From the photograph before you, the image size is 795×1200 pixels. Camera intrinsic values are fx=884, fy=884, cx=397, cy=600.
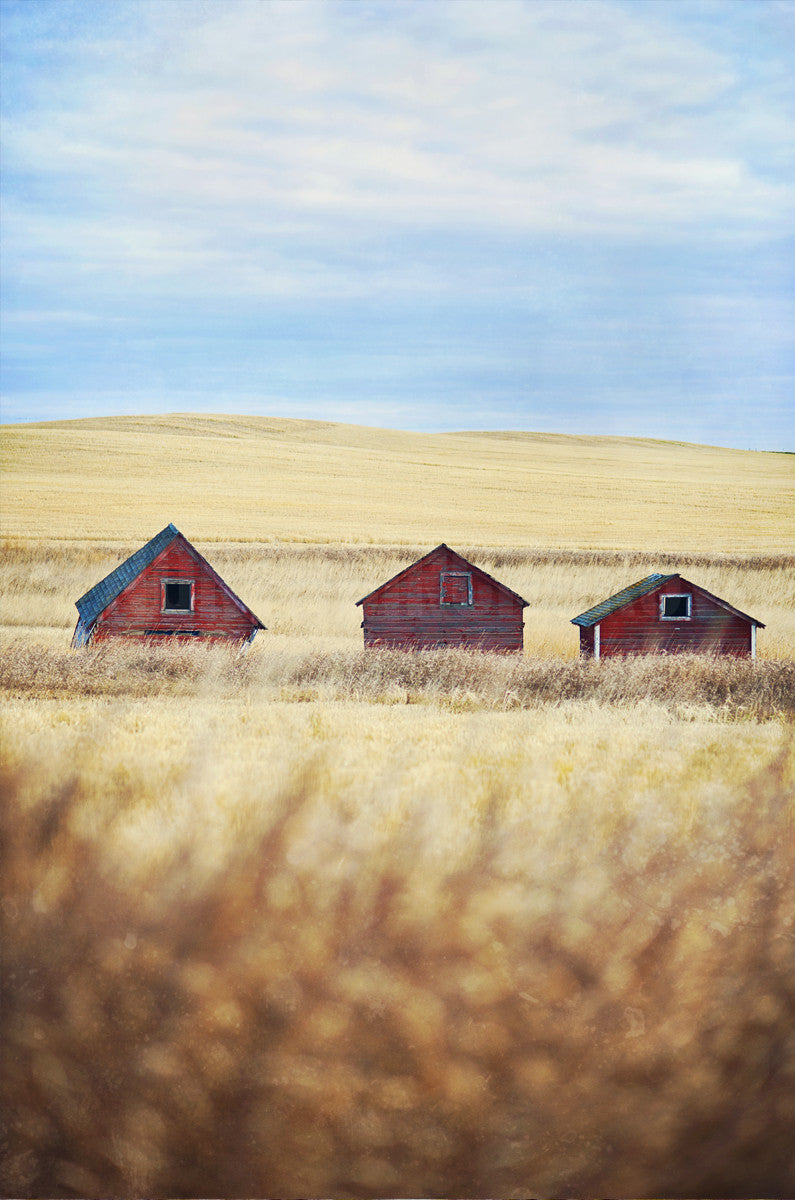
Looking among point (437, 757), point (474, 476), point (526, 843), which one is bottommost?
point (526, 843)

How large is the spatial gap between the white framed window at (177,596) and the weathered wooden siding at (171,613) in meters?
0.03

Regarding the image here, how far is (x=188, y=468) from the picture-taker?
53.0 feet

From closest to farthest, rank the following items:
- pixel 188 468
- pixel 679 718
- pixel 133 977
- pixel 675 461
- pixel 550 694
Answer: pixel 133 977 < pixel 679 718 < pixel 550 694 < pixel 675 461 < pixel 188 468

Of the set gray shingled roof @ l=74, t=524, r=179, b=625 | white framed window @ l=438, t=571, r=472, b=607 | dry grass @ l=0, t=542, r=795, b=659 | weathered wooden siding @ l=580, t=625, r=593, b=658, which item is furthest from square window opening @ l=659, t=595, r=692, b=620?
gray shingled roof @ l=74, t=524, r=179, b=625

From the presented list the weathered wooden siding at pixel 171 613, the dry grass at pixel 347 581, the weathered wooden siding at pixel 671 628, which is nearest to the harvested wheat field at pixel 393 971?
the dry grass at pixel 347 581

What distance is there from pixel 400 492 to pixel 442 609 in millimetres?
8326

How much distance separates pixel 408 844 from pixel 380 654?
3.47m

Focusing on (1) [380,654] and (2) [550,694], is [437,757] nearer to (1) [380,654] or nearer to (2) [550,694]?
(2) [550,694]

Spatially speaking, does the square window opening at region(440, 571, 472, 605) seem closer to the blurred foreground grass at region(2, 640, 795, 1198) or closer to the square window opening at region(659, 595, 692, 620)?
the square window opening at region(659, 595, 692, 620)

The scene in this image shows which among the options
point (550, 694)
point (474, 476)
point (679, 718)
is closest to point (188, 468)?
point (474, 476)

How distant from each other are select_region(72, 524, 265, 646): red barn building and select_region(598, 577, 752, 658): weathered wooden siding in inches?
90.9

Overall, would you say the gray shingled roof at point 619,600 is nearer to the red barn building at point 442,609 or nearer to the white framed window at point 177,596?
the red barn building at point 442,609

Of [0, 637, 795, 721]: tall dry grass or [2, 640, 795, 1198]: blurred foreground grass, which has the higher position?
[0, 637, 795, 721]: tall dry grass

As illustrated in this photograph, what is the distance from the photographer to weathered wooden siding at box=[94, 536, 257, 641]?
5.89 metres
